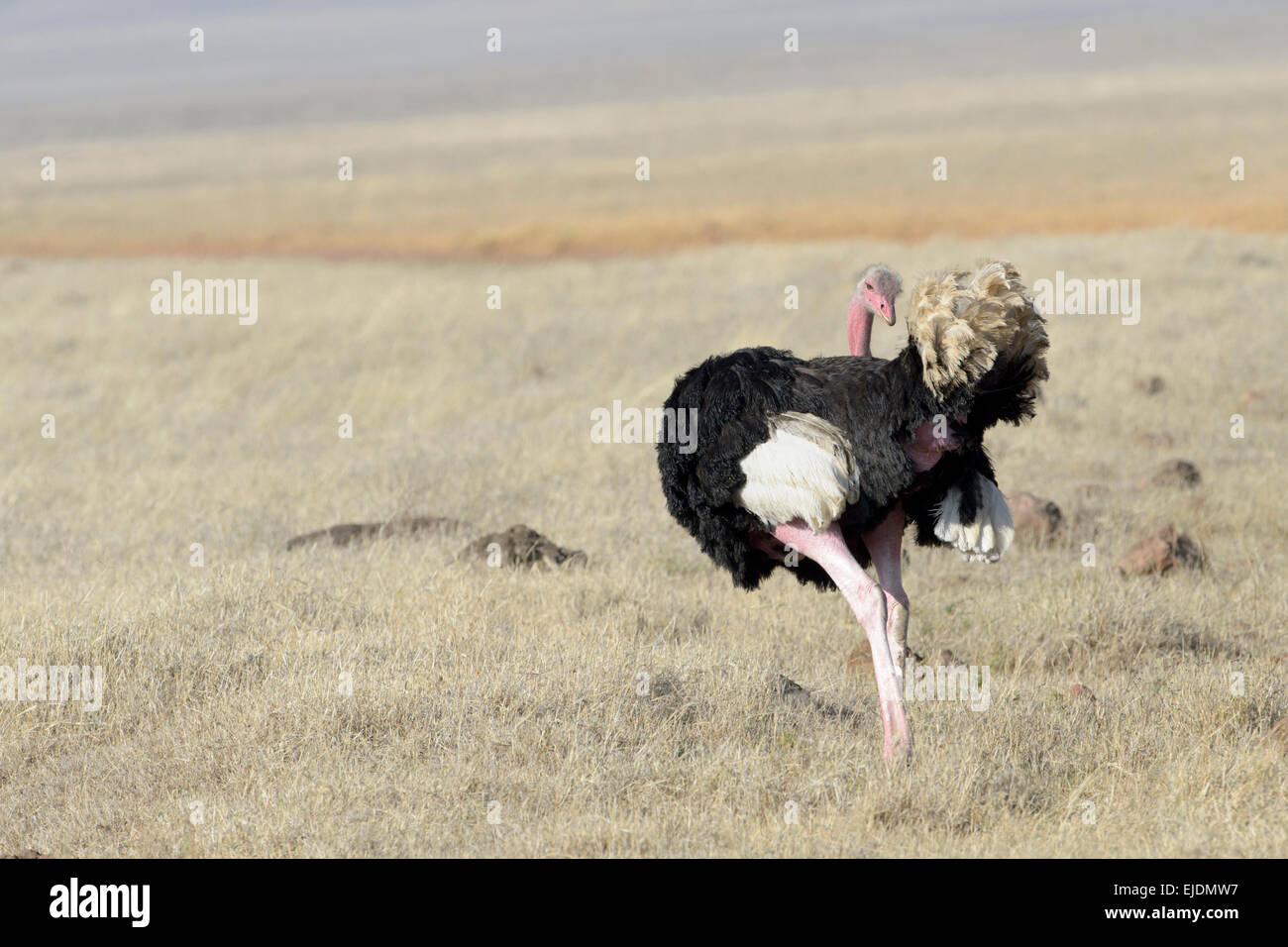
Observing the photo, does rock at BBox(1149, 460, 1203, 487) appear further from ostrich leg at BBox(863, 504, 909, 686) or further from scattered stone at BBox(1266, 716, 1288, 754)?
ostrich leg at BBox(863, 504, 909, 686)

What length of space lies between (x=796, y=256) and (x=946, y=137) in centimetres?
3863

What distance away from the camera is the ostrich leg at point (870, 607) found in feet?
16.7

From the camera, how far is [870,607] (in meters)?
5.12

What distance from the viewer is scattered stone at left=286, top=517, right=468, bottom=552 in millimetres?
8367

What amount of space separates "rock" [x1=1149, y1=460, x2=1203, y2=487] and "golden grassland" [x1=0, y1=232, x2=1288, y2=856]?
139 mm

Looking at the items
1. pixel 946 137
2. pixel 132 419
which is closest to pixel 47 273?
pixel 132 419

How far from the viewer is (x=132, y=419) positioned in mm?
13336

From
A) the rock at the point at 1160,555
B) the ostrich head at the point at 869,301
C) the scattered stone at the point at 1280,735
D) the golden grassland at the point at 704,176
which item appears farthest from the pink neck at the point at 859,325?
the golden grassland at the point at 704,176

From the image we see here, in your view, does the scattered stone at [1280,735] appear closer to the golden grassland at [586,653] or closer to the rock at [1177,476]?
the golden grassland at [586,653]

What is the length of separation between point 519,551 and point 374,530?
49.3 inches

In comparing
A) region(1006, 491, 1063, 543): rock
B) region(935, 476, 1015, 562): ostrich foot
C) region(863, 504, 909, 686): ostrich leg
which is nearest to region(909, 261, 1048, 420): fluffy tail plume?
region(935, 476, 1015, 562): ostrich foot

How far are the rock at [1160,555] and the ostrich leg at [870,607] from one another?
9.86 feet

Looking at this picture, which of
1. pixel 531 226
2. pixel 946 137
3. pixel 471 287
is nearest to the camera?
pixel 471 287
